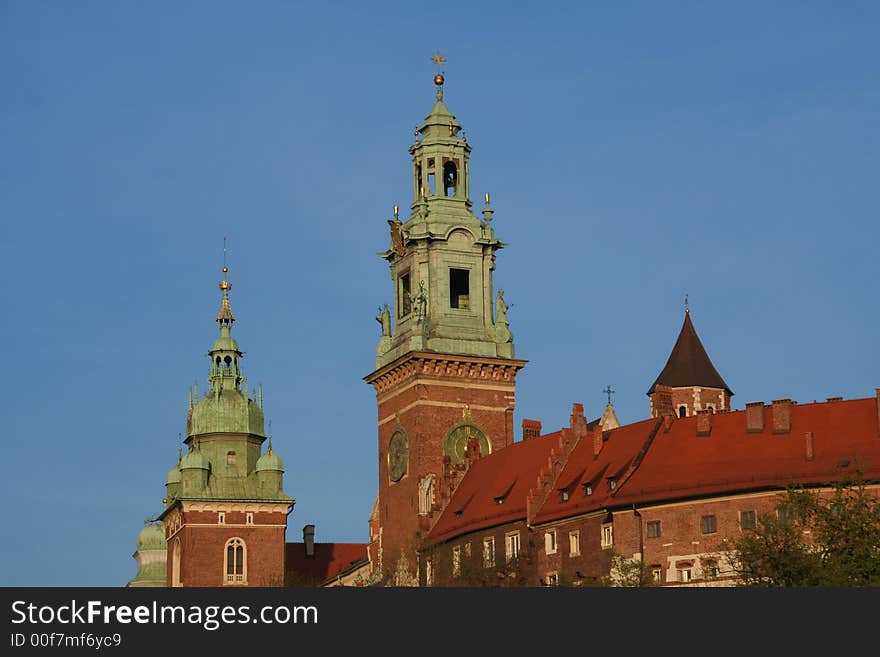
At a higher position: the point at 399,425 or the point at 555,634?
the point at 399,425

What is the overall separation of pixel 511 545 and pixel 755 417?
575 inches

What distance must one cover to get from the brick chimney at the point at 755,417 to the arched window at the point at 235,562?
44.9 m

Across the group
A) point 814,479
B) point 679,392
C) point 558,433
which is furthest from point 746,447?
point 679,392

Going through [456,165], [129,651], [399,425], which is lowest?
[129,651]

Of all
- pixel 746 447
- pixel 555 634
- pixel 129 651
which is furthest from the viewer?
pixel 746 447

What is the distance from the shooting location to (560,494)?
357ft

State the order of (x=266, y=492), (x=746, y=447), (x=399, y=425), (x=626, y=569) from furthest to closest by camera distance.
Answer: (x=266, y=492)
(x=399, y=425)
(x=746, y=447)
(x=626, y=569)

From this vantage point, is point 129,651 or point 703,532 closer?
point 129,651

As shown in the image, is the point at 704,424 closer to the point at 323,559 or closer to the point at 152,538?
the point at 323,559

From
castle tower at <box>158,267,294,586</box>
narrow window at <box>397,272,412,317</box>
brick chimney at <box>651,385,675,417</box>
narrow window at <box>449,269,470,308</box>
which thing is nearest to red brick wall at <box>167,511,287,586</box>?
castle tower at <box>158,267,294,586</box>

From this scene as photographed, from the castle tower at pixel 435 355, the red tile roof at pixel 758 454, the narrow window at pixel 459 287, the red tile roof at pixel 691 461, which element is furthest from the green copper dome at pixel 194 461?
the red tile roof at pixel 758 454

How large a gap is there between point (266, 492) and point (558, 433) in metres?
32.8

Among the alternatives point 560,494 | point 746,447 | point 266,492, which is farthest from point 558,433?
point 266,492

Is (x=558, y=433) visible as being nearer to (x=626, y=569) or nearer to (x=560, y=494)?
(x=560, y=494)
